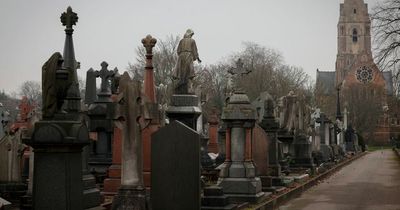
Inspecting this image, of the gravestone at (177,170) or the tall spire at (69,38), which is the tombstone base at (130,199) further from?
the tall spire at (69,38)

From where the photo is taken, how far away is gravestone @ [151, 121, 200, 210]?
29.3 feet

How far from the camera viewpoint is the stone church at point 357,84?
85.6m

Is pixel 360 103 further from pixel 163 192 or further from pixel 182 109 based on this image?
pixel 163 192

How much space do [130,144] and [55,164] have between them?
2.11 metres

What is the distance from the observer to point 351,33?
12400 centimetres

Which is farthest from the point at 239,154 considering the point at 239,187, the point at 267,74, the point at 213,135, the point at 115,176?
the point at 267,74

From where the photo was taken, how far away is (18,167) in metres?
13.3

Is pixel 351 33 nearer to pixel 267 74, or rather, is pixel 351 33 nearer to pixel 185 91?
pixel 267 74

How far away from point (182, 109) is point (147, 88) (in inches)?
82.8

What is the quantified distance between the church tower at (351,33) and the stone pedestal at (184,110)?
108813mm

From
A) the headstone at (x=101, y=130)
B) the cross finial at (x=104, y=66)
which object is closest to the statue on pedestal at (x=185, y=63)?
the headstone at (x=101, y=130)

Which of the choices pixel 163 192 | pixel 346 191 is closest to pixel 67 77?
pixel 163 192

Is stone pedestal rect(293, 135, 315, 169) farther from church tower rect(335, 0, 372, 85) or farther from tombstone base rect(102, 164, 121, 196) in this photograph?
church tower rect(335, 0, 372, 85)

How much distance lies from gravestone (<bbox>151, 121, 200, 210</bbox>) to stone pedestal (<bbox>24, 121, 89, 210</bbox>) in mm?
2147
